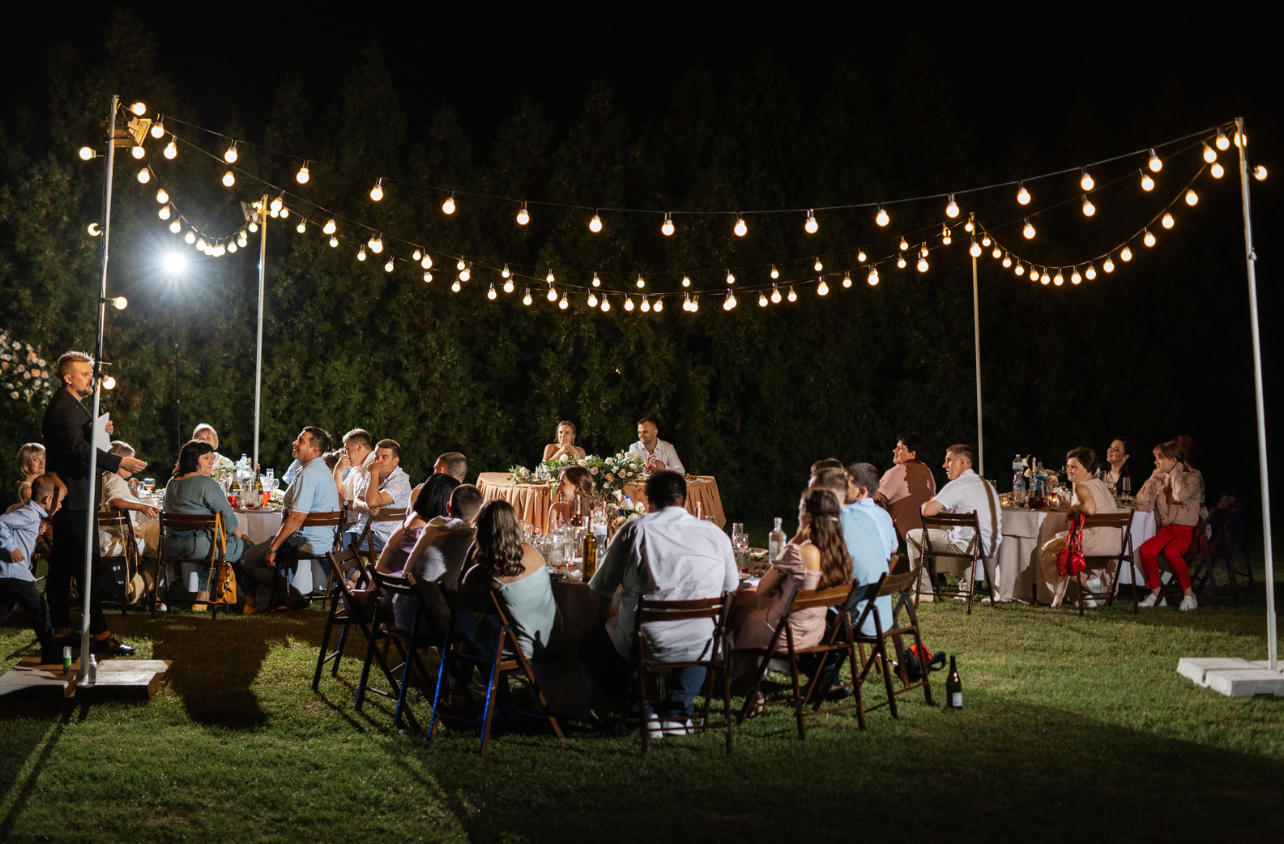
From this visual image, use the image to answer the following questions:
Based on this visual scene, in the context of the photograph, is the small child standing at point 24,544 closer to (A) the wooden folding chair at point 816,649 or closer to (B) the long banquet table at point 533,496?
(B) the long banquet table at point 533,496

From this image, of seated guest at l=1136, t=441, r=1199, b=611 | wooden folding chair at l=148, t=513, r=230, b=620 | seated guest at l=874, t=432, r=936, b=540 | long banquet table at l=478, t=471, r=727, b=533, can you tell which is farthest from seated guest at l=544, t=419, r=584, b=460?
seated guest at l=1136, t=441, r=1199, b=611

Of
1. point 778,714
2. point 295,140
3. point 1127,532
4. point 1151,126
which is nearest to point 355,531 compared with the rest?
point 778,714

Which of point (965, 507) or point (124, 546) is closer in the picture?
point (124, 546)

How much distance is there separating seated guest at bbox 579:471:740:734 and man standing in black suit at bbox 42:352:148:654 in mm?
2705

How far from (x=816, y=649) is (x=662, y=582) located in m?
0.84

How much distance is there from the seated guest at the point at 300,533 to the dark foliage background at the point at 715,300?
17.0 ft

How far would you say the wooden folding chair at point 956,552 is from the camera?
768cm

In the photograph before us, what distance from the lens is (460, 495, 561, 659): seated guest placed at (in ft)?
14.9

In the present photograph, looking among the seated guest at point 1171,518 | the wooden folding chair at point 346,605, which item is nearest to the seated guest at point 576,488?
the wooden folding chair at point 346,605

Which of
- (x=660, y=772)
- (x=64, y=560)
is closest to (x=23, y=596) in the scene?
(x=64, y=560)

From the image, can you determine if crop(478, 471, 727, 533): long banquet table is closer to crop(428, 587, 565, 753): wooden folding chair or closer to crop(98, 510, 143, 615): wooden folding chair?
crop(98, 510, 143, 615): wooden folding chair

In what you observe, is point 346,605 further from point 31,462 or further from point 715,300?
point 715,300

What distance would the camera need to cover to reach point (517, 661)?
15.5 feet

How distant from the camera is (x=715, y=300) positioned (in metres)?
13.8
